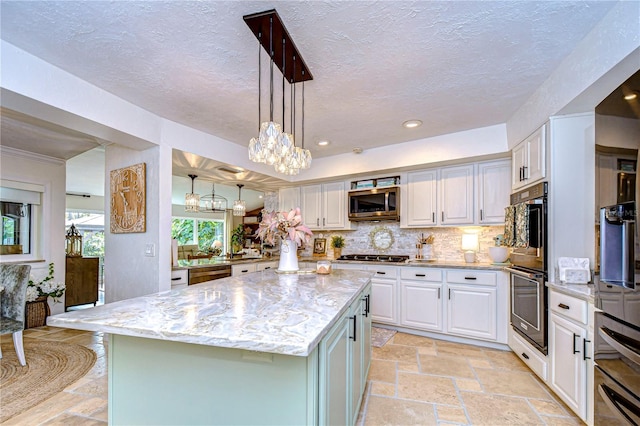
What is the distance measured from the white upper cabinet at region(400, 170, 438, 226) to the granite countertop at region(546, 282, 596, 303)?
67.5 inches

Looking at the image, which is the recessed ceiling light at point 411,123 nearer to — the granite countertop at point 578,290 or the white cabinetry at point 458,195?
the white cabinetry at point 458,195

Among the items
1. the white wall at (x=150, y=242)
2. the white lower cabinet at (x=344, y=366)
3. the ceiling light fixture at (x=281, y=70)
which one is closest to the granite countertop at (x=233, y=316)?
the white lower cabinet at (x=344, y=366)

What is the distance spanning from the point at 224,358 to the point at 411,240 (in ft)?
11.3

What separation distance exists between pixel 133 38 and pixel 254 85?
31.5 inches

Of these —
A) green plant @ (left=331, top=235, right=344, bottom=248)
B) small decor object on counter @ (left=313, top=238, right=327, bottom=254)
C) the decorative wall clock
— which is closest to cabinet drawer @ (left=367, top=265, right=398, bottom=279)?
green plant @ (left=331, top=235, right=344, bottom=248)

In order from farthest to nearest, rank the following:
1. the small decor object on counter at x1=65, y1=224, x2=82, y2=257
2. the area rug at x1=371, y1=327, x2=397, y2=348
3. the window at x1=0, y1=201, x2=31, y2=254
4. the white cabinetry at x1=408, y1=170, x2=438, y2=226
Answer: the small decor object on counter at x1=65, y1=224, x2=82, y2=257, the window at x1=0, y1=201, x2=31, y2=254, the white cabinetry at x1=408, y1=170, x2=438, y2=226, the area rug at x1=371, y1=327, x2=397, y2=348

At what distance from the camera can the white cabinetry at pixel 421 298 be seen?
3455 mm

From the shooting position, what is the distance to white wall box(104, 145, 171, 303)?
289 cm

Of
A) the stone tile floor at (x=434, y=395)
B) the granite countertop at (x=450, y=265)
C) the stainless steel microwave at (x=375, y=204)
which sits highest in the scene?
the stainless steel microwave at (x=375, y=204)

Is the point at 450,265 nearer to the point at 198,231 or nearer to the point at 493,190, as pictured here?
the point at 493,190

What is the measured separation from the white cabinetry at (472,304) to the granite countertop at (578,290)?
101 centimetres

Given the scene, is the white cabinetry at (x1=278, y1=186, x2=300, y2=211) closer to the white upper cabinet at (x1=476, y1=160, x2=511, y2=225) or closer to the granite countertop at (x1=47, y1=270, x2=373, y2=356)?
the white upper cabinet at (x1=476, y1=160, x2=511, y2=225)

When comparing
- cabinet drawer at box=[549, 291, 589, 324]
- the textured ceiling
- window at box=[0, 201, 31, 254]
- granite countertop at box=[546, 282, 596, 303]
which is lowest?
cabinet drawer at box=[549, 291, 589, 324]

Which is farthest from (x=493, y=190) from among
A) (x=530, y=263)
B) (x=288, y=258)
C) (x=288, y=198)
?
(x=288, y=198)
